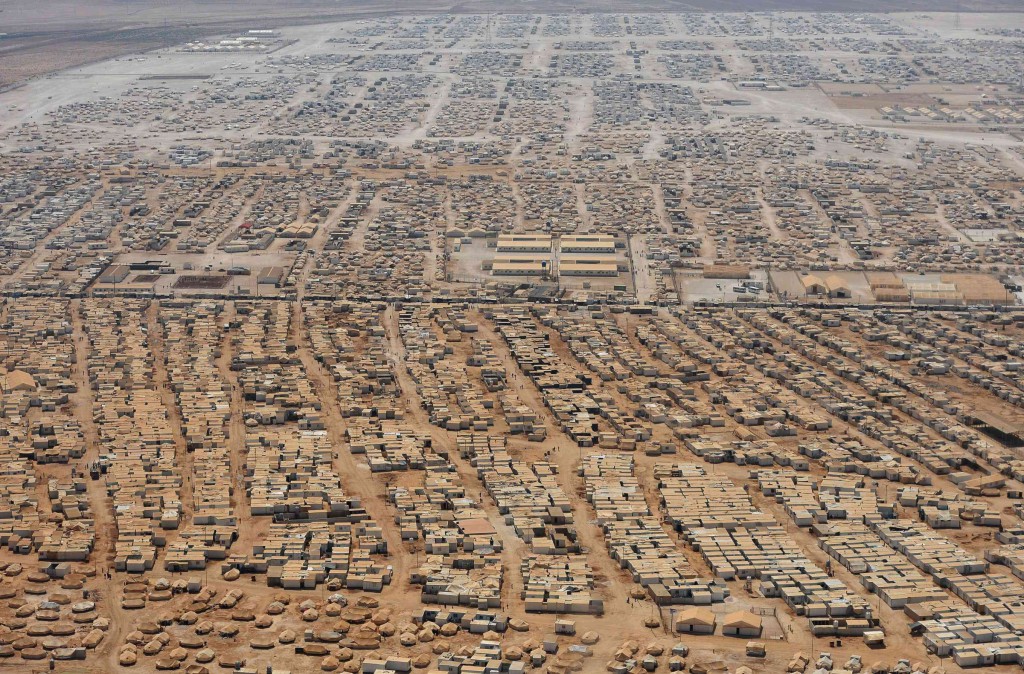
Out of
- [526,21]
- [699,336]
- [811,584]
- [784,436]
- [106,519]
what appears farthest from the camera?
[526,21]

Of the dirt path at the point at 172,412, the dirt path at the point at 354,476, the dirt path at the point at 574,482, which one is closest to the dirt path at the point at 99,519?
the dirt path at the point at 172,412

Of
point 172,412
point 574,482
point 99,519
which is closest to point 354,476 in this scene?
point 574,482

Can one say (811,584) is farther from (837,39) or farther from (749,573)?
(837,39)

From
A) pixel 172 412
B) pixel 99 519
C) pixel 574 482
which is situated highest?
pixel 99 519

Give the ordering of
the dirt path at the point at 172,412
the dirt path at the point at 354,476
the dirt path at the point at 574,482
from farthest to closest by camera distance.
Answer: the dirt path at the point at 172,412, the dirt path at the point at 354,476, the dirt path at the point at 574,482

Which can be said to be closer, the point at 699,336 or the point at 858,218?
the point at 699,336

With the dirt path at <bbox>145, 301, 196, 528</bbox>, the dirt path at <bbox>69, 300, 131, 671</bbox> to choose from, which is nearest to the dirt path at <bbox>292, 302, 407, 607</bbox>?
the dirt path at <bbox>145, 301, 196, 528</bbox>

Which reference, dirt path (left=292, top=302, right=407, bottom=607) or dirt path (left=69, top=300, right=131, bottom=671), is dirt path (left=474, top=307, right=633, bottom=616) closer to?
dirt path (left=292, top=302, right=407, bottom=607)

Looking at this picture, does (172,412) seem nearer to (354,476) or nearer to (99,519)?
(354,476)

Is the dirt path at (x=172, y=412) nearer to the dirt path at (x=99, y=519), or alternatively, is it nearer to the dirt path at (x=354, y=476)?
the dirt path at (x=99, y=519)

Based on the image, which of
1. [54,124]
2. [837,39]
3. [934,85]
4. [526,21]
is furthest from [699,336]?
[526,21]

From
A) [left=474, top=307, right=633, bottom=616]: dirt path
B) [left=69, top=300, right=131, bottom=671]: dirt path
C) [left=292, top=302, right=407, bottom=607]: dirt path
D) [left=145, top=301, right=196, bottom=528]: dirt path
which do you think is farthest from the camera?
[left=145, top=301, right=196, bottom=528]: dirt path
